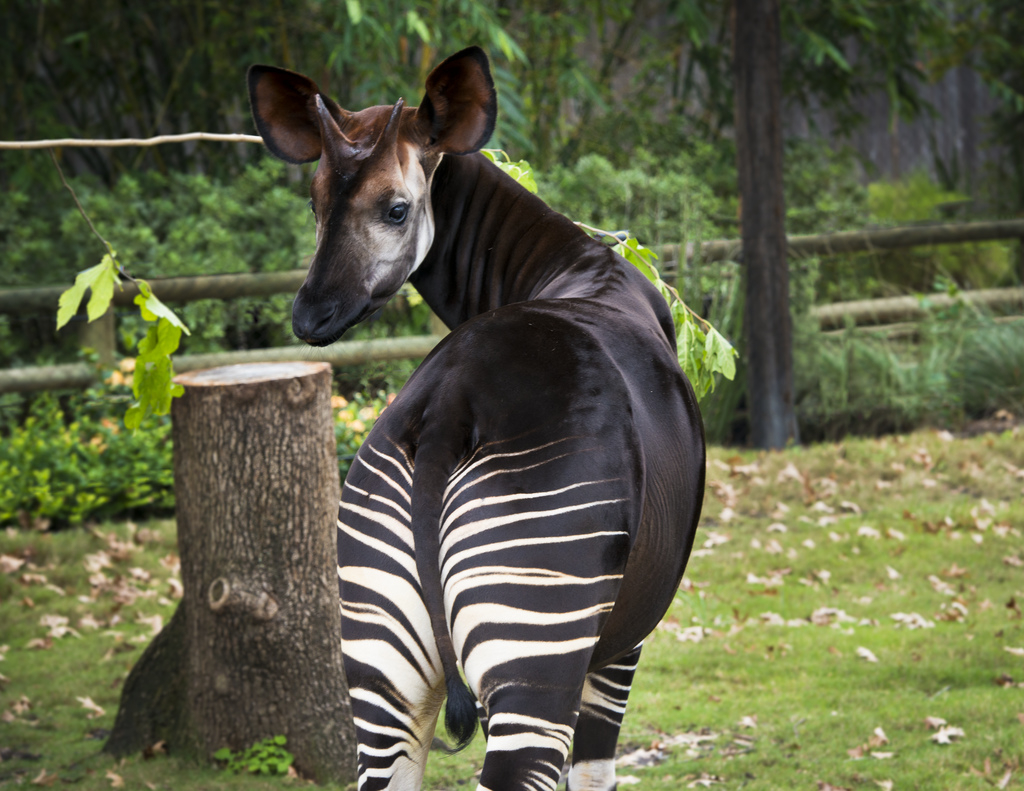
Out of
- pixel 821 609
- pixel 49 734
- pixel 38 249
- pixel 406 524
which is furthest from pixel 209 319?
pixel 406 524

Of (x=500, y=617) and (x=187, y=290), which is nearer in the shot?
(x=500, y=617)

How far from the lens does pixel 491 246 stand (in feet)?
6.47

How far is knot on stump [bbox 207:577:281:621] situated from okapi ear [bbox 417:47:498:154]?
1.74m

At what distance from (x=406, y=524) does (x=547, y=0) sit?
24.9ft

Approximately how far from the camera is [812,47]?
23.8ft

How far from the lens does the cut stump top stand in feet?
10.1

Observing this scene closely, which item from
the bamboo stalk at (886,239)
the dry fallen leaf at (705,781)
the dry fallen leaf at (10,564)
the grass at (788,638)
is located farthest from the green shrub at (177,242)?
the dry fallen leaf at (705,781)

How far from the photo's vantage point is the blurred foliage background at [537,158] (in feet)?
20.9

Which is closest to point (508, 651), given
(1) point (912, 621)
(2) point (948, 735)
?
(2) point (948, 735)

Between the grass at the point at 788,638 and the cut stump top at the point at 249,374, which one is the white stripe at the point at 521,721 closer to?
the grass at the point at 788,638

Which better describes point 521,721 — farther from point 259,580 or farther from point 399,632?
point 259,580

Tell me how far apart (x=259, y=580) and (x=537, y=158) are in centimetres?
602

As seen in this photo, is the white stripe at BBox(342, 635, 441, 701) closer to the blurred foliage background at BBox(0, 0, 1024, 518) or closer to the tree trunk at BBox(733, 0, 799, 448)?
the blurred foliage background at BBox(0, 0, 1024, 518)

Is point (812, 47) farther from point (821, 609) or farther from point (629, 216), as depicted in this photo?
point (821, 609)
